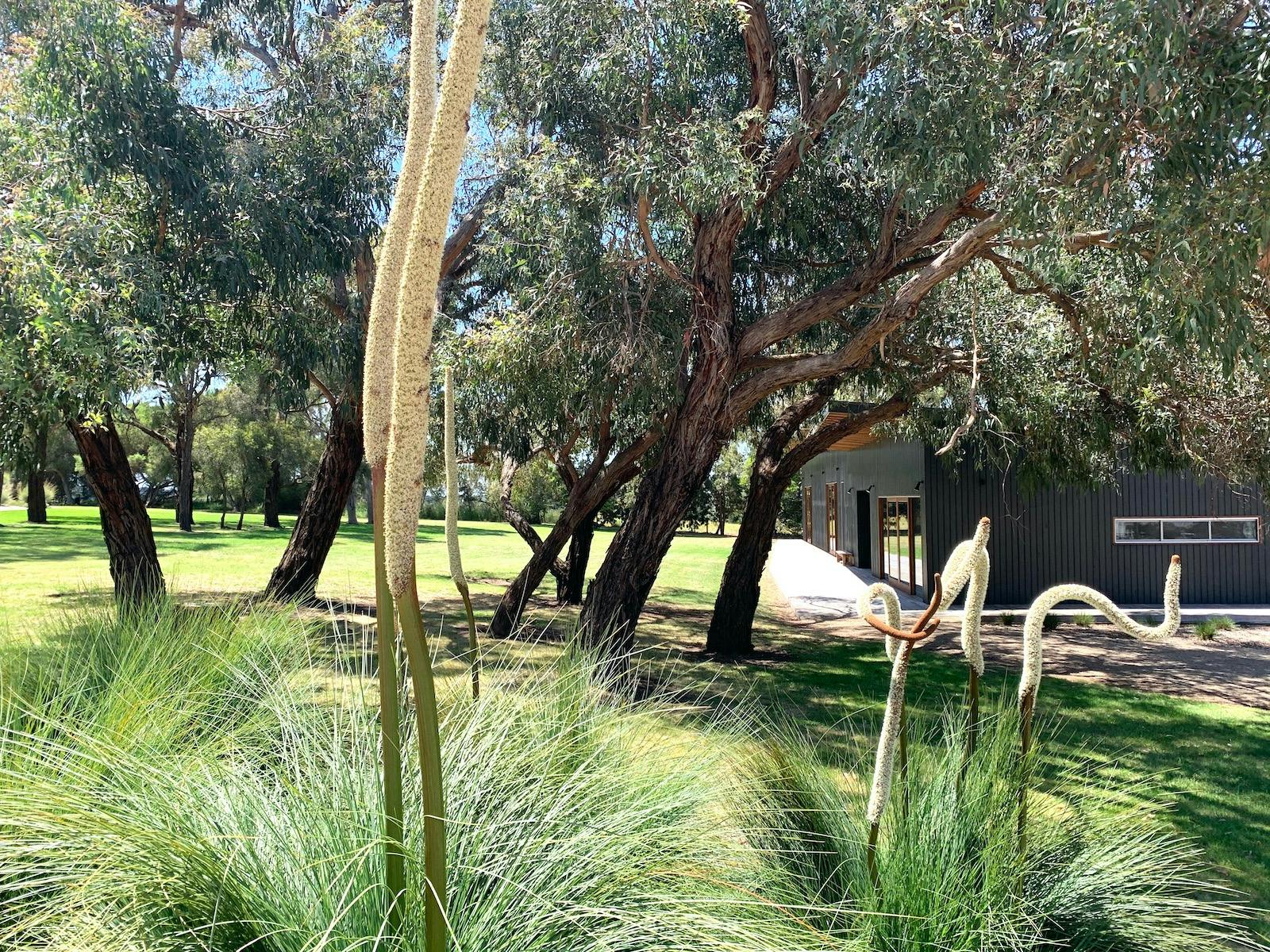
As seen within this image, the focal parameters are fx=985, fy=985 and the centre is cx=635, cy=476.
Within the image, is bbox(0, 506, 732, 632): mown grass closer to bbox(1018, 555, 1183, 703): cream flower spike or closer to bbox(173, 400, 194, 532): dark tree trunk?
bbox(173, 400, 194, 532): dark tree trunk

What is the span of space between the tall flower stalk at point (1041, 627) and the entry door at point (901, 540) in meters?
16.4

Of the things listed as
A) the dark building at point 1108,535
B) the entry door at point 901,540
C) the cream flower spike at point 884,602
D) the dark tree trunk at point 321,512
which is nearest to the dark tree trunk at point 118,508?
the dark tree trunk at point 321,512

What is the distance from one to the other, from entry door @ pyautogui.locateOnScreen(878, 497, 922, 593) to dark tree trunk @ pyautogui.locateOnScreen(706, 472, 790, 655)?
288 inches

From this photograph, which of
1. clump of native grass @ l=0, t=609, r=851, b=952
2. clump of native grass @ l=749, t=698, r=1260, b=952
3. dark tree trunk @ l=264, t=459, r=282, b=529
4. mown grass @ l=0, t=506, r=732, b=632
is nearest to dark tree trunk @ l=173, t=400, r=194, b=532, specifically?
mown grass @ l=0, t=506, r=732, b=632

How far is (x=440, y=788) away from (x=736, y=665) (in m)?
9.86

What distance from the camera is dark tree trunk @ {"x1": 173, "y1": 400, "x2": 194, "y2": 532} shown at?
33281 millimetres

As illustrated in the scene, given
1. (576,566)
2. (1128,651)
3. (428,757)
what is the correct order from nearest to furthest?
(428,757) < (1128,651) < (576,566)

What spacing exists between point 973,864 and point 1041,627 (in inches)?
29.2

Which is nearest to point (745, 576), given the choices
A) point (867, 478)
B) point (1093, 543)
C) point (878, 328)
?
point (878, 328)

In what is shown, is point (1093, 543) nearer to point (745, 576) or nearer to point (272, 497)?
point (745, 576)

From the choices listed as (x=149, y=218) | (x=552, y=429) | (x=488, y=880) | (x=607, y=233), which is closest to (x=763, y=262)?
(x=607, y=233)

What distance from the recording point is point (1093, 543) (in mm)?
18016

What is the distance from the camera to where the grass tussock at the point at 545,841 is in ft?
7.16

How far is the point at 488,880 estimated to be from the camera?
2359 millimetres
